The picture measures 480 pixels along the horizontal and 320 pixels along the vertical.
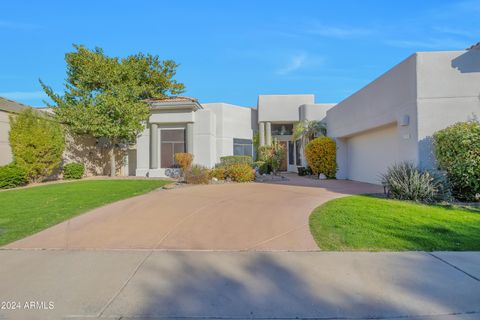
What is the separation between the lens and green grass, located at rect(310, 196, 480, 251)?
16.0 feet

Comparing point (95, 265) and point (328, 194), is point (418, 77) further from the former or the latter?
point (95, 265)

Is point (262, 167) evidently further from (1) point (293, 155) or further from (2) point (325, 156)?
(2) point (325, 156)

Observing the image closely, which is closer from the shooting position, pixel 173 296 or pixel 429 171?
pixel 173 296

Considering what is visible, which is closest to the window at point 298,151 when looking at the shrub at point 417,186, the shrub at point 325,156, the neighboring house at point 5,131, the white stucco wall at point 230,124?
the white stucco wall at point 230,124

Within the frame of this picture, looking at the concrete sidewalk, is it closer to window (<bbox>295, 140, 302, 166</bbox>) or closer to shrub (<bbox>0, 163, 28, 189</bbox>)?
shrub (<bbox>0, 163, 28, 189</bbox>)

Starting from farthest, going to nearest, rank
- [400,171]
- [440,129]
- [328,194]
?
1. [328,194]
2. [440,129]
3. [400,171]

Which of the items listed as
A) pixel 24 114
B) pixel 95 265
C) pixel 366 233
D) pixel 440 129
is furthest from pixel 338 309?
pixel 24 114

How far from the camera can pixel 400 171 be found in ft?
28.3

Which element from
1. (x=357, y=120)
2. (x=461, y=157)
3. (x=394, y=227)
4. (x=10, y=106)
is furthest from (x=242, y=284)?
(x=10, y=106)

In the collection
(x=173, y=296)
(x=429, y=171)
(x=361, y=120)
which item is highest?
(x=361, y=120)

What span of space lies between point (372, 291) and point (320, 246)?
5.43 ft

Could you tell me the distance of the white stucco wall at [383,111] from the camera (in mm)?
9711

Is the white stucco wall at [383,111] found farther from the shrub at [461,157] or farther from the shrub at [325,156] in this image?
the shrub at [461,157]

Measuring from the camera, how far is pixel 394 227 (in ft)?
18.8
